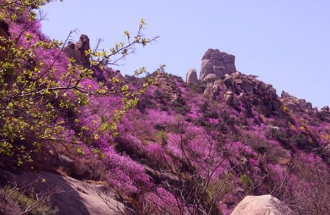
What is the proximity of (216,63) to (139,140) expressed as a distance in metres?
53.3

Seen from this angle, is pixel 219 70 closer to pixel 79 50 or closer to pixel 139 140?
pixel 79 50

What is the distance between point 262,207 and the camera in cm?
565

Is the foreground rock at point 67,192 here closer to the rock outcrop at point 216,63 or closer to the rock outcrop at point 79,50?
the rock outcrop at point 79,50

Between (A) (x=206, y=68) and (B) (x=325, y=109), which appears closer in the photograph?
(B) (x=325, y=109)

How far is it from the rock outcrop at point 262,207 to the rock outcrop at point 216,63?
203 feet

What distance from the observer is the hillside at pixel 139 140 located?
21.1 feet

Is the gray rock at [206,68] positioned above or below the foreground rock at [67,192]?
above


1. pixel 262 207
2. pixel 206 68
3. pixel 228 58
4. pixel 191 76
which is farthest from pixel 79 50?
pixel 228 58

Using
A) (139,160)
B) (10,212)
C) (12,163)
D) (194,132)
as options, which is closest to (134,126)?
(139,160)

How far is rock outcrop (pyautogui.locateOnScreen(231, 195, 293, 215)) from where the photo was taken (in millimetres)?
5540

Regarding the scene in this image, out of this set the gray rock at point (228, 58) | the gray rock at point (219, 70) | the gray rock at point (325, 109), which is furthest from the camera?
the gray rock at point (228, 58)

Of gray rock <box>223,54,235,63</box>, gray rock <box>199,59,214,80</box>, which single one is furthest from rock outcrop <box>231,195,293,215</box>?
gray rock <box>223,54,235,63</box>

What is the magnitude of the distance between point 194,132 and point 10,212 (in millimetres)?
23302

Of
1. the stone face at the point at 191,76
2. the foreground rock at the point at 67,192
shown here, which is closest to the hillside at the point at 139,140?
the foreground rock at the point at 67,192
